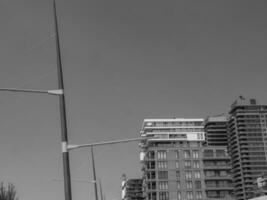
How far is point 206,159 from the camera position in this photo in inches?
5354

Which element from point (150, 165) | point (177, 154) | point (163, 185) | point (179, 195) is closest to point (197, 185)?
point (179, 195)

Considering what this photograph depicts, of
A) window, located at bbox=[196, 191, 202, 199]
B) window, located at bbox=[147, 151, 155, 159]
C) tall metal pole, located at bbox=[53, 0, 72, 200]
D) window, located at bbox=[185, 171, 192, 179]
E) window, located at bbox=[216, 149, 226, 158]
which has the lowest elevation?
tall metal pole, located at bbox=[53, 0, 72, 200]

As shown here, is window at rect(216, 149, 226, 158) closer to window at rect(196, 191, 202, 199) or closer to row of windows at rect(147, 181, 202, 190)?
row of windows at rect(147, 181, 202, 190)

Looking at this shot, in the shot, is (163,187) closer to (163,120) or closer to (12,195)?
(163,120)

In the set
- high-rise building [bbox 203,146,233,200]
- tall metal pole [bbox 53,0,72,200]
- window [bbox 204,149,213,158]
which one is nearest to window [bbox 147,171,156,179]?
high-rise building [bbox 203,146,233,200]

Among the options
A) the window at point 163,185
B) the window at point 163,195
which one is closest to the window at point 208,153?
the window at point 163,185

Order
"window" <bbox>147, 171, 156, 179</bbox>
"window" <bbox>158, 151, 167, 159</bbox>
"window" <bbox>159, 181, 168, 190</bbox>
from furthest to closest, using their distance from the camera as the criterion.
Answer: "window" <bbox>158, 151, 167, 159</bbox>
"window" <bbox>147, 171, 156, 179</bbox>
"window" <bbox>159, 181, 168, 190</bbox>

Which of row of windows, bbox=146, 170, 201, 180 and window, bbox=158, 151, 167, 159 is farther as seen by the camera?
window, bbox=158, 151, 167, 159

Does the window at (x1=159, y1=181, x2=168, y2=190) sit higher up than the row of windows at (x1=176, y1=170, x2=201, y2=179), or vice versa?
the row of windows at (x1=176, y1=170, x2=201, y2=179)

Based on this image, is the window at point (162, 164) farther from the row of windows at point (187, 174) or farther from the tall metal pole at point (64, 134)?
the tall metal pole at point (64, 134)

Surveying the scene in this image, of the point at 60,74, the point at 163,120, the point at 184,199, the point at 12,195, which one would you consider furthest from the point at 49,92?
the point at 163,120

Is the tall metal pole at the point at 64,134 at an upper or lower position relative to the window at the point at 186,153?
lower

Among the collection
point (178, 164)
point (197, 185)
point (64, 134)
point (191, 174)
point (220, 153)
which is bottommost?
point (64, 134)

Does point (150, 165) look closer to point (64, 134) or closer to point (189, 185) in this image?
point (189, 185)
